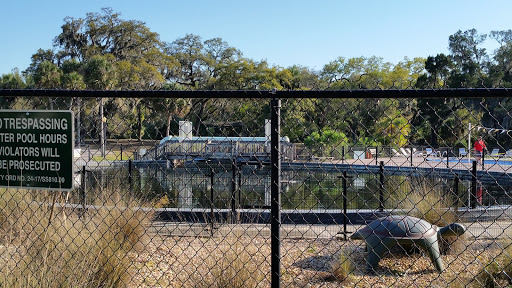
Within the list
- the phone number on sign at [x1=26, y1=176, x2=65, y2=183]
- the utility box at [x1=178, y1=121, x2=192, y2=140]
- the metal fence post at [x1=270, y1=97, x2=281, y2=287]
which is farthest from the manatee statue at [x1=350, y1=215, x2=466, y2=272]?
the phone number on sign at [x1=26, y1=176, x2=65, y2=183]

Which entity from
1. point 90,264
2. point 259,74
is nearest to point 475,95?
point 90,264

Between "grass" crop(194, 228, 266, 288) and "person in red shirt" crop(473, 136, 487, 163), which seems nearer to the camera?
"grass" crop(194, 228, 266, 288)

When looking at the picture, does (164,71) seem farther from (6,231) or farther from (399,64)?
(6,231)

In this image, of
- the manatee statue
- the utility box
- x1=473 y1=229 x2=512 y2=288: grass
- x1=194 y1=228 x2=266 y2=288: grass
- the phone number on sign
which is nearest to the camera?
the phone number on sign

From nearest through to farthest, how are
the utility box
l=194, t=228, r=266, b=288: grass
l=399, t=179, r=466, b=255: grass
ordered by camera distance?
l=194, t=228, r=266, b=288: grass, the utility box, l=399, t=179, r=466, b=255: grass

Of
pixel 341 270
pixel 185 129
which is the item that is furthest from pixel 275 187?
pixel 185 129

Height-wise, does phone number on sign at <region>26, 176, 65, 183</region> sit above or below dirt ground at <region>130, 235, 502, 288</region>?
above

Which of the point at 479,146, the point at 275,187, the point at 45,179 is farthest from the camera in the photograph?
the point at 479,146

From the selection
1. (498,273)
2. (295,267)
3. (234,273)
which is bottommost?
(295,267)

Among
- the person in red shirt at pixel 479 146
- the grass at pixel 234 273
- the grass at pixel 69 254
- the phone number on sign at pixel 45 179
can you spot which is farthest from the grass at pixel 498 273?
the phone number on sign at pixel 45 179

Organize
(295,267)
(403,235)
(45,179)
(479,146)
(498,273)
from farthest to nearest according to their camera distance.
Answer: (479,146) → (295,267) → (403,235) → (498,273) → (45,179)

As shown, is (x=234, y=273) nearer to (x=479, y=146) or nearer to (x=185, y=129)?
(x=479, y=146)

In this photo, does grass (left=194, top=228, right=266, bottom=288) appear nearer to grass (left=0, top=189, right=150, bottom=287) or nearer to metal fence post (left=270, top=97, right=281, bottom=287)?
grass (left=0, top=189, right=150, bottom=287)

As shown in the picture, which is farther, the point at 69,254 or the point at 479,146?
the point at 479,146
